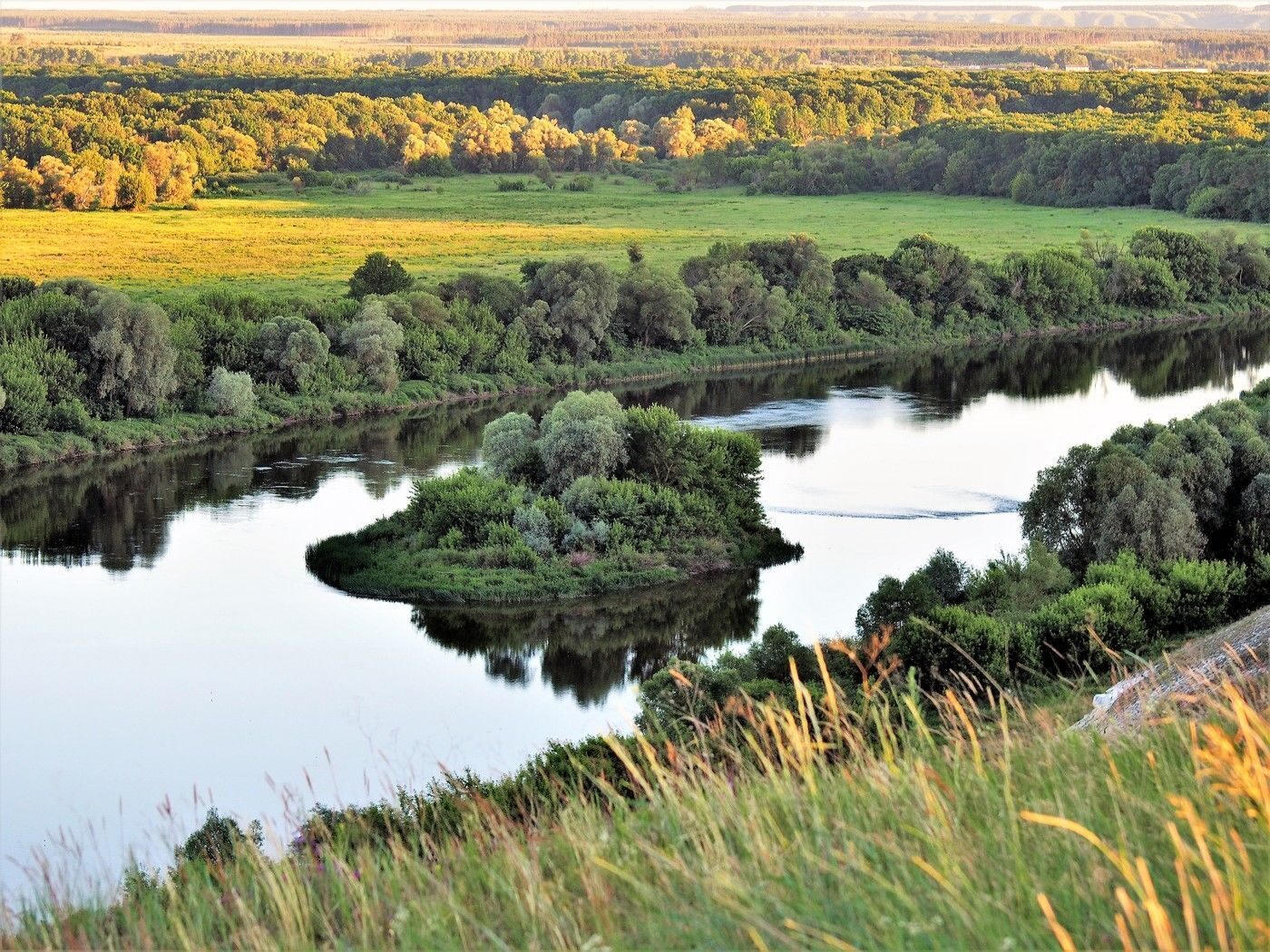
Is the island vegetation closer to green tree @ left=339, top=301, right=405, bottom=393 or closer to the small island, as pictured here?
the small island

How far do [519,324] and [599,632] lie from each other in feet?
76.5

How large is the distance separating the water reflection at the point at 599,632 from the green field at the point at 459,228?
31856 millimetres

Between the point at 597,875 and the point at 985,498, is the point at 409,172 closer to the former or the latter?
the point at 985,498

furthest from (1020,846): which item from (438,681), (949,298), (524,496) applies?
(949,298)

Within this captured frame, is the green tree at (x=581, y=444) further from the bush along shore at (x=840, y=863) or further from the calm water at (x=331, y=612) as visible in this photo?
the bush along shore at (x=840, y=863)

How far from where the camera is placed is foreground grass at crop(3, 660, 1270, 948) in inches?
155

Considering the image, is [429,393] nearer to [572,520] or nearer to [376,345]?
[376,345]

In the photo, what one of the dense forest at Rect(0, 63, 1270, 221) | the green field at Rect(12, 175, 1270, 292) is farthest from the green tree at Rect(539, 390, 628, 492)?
the dense forest at Rect(0, 63, 1270, 221)

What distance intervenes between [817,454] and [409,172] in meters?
69.1

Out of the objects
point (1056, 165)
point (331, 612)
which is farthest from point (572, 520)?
point (1056, 165)

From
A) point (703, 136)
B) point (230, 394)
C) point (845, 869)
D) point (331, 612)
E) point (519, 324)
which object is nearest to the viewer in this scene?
point (845, 869)

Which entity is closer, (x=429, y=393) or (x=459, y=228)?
(x=429, y=393)

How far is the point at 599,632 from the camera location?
26.9 metres

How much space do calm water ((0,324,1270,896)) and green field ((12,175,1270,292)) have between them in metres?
21.2
